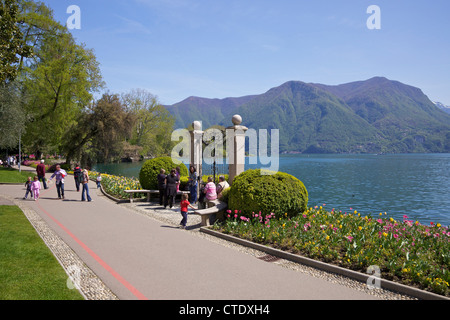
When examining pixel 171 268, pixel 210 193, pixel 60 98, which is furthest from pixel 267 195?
pixel 60 98

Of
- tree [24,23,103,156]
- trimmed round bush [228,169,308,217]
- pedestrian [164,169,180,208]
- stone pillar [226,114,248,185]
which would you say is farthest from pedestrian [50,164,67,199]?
tree [24,23,103,156]

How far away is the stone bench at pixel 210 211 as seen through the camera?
34.6 feet

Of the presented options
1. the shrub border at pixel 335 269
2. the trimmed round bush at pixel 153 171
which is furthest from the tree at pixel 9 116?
the shrub border at pixel 335 269

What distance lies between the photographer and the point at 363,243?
7602 mm

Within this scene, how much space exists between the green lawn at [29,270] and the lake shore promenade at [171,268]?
0.25 meters

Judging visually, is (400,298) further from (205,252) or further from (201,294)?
(205,252)

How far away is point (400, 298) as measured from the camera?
17.4 ft

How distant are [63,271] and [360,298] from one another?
5372 millimetres

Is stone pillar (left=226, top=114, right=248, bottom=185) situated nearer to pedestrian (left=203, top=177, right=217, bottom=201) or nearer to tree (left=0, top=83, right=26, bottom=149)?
pedestrian (left=203, top=177, right=217, bottom=201)

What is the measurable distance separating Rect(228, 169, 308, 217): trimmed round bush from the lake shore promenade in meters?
1.53

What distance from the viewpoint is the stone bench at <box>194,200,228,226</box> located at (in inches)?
416

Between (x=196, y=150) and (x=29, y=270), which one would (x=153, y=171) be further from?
(x=29, y=270)

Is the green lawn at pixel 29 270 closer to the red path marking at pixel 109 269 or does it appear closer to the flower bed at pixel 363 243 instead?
the red path marking at pixel 109 269
